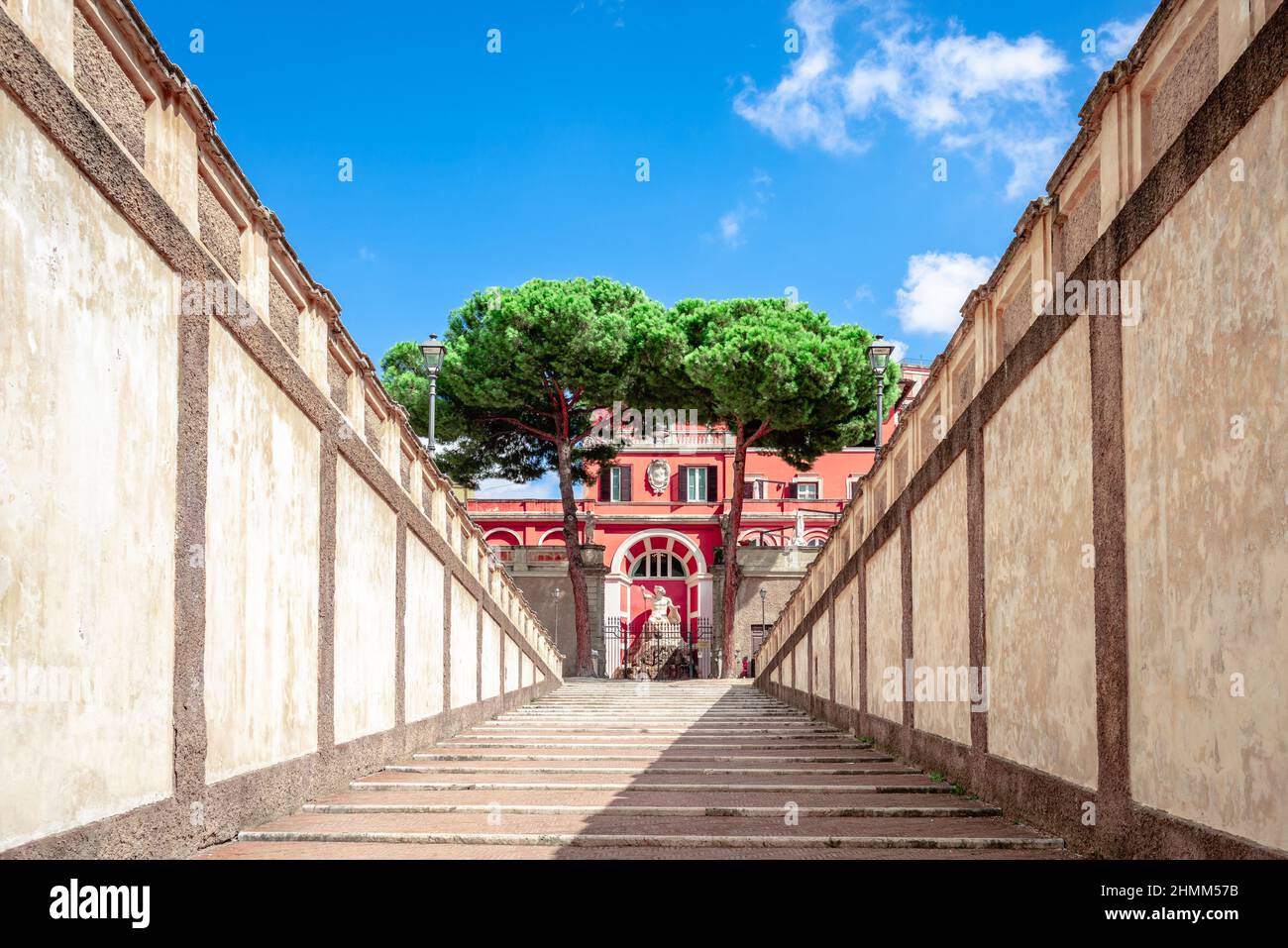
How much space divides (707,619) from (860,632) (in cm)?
2852

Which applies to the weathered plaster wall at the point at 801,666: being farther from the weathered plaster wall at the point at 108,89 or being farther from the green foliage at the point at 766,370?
the weathered plaster wall at the point at 108,89

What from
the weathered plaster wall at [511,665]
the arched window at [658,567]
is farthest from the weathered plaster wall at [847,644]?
the arched window at [658,567]

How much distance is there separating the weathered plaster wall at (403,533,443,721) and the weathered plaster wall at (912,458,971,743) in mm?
4766

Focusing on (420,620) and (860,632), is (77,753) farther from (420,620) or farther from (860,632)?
(860,632)

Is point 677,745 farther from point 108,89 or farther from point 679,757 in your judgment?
point 108,89

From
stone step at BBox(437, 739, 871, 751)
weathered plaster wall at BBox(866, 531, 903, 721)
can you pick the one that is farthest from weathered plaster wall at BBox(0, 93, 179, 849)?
weathered plaster wall at BBox(866, 531, 903, 721)

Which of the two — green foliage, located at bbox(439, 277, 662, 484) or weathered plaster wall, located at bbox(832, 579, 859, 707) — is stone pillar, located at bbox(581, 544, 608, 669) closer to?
green foliage, located at bbox(439, 277, 662, 484)

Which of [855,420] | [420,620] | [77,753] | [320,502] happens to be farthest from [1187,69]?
[855,420]

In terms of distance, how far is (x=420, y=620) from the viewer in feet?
37.0

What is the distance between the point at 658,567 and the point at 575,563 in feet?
34.4

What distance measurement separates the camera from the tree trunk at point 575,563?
3325cm

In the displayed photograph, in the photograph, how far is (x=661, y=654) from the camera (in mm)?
37469

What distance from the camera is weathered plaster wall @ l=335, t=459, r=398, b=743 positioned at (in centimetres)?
842

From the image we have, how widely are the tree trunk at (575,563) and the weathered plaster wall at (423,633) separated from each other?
68.4 feet
